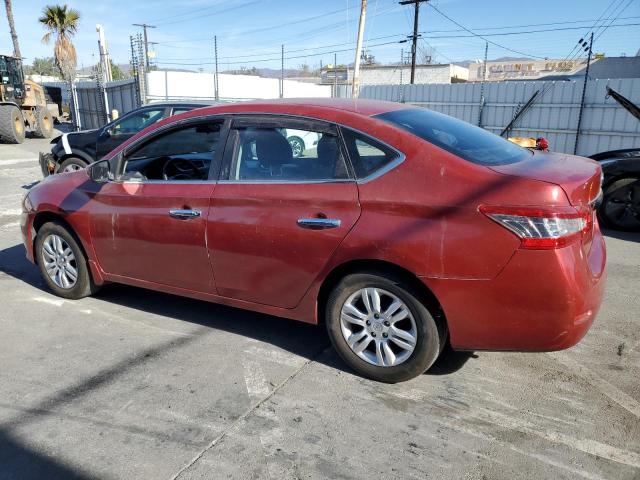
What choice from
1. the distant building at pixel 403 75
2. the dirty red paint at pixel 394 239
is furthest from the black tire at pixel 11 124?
the distant building at pixel 403 75

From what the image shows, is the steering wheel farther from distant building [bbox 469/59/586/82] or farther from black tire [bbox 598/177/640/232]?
distant building [bbox 469/59/586/82]

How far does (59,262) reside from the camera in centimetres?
473

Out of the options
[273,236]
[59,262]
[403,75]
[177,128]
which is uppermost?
[403,75]

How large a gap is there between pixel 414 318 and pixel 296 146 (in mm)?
1455

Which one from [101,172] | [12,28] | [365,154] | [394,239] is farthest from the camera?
[12,28]

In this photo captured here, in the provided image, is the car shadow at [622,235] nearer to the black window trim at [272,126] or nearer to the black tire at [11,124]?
the black window trim at [272,126]

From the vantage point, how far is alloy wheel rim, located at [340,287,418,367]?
3.15m

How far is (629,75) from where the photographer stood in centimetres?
3238

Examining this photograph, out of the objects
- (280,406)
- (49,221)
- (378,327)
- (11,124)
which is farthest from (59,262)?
(11,124)

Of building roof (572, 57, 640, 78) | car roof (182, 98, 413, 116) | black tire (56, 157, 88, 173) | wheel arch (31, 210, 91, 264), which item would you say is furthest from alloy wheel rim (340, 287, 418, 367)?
building roof (572, 57, 640, 78)

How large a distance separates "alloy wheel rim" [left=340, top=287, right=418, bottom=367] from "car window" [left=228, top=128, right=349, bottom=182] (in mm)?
862

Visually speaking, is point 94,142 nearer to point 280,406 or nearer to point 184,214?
point 184,214

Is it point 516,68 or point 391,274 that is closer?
point 391,274

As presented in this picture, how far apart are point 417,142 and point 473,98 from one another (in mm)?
13864
